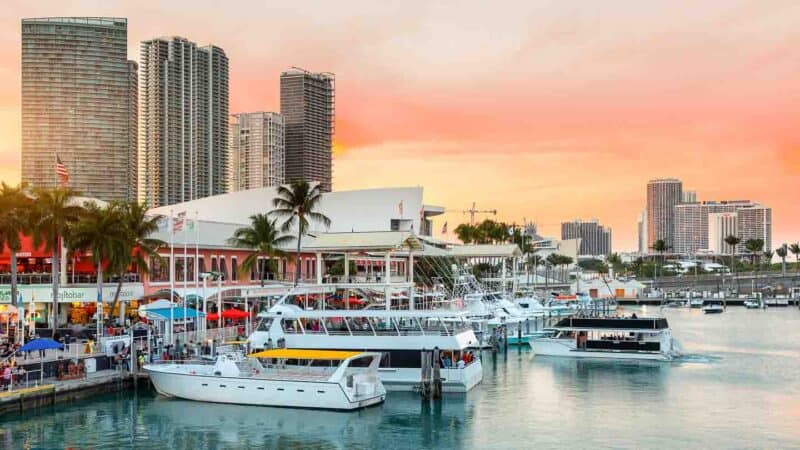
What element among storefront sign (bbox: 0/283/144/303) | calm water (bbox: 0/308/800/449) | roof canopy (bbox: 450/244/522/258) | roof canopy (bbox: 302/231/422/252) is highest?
Answer: roof canopy (bbox: 302/231/422/252)

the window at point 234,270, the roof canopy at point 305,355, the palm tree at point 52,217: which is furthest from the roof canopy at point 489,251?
the roof canopy at point 305,355

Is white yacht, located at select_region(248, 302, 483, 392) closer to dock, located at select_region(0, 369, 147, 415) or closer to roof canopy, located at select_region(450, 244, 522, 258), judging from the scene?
dock, located at select_region(0, 369, 147, 415)

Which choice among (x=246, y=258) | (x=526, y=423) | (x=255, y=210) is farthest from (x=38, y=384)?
(x=255, y=210)

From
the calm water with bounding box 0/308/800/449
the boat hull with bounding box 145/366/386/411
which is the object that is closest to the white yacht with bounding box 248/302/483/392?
the calm water with bounding box 0/308/800/449

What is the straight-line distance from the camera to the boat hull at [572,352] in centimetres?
6350

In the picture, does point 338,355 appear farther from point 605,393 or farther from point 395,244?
point 395,244

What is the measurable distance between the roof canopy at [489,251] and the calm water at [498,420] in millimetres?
46669

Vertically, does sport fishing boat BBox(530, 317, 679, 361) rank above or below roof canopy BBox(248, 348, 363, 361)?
below

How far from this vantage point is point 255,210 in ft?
414

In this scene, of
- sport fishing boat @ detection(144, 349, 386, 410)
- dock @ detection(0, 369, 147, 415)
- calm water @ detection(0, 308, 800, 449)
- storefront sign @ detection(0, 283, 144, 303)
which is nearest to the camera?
calm water @ detection(0, 308, 800, 449)

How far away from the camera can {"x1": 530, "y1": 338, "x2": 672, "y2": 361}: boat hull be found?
6350 cm

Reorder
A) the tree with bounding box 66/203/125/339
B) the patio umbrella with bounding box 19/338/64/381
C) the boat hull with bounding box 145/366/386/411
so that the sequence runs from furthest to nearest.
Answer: the tree with bounding box 66/203/125/339
the patio umbrella with bounding box 19/338/64/381
the boat hull with bounding box 145/366/386/411

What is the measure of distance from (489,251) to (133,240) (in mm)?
55487

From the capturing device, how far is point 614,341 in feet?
215
